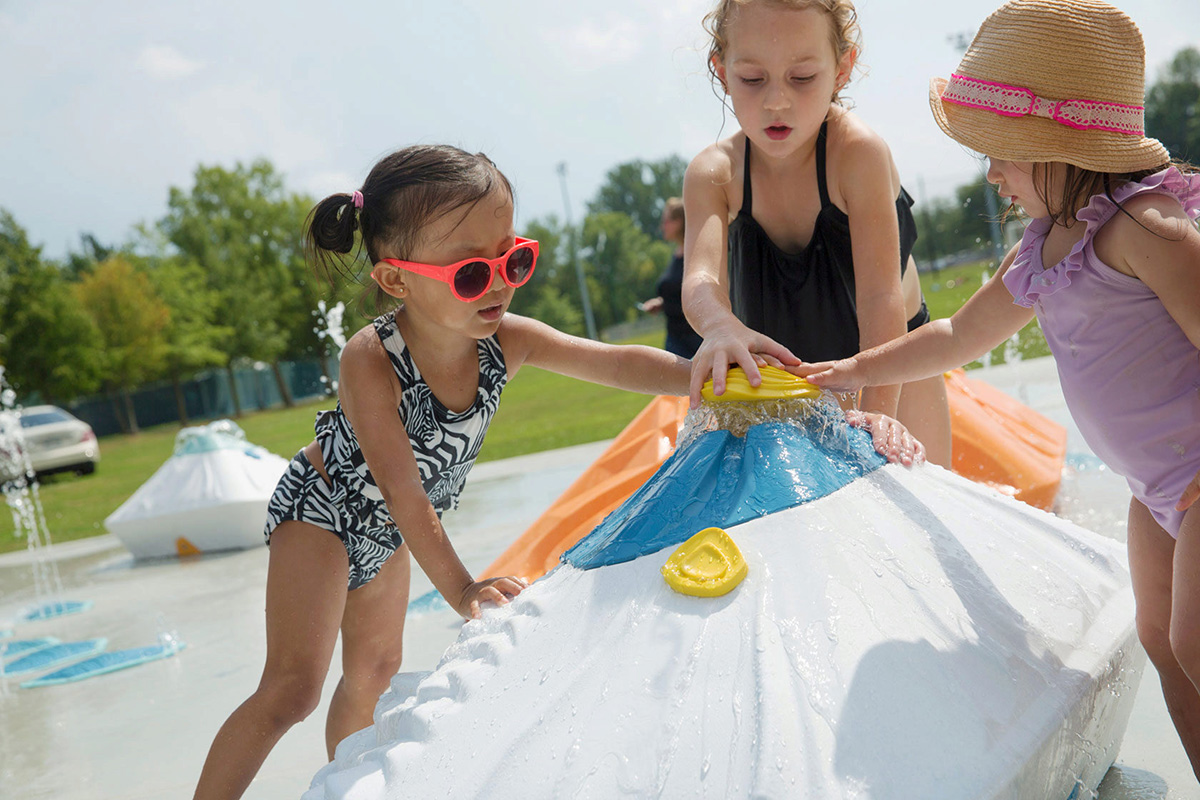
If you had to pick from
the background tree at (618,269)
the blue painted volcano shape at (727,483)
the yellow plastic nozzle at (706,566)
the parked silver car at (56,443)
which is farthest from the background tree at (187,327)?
the yellow plastic nozzle at (706,566)

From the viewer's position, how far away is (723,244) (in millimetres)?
2627

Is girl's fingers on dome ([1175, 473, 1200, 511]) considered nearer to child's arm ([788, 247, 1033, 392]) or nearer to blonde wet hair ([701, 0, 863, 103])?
child's arm ([788, 247, 1033, 392])

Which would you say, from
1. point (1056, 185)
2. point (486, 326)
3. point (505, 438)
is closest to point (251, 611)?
point (486, 326)

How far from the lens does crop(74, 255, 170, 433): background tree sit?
106 ft

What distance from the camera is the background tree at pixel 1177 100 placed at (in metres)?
35.1

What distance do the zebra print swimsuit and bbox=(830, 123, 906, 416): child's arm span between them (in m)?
0.89

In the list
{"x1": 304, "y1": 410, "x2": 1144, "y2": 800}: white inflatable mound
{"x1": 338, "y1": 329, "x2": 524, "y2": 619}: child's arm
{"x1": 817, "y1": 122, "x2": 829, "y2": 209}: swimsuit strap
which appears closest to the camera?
{"x1": 304, "y1": 410, "x2": 1144, "y2": 800}: white inflatable mound

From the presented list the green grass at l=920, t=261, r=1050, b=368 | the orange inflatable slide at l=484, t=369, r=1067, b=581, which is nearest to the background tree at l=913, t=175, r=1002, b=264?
the green grass at l=920, t=261, r=1050, b=368

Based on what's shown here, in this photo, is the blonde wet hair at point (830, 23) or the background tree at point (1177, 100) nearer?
the blonde wet hair at point (830, 23)

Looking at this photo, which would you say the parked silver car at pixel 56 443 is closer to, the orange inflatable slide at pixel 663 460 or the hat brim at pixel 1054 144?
the orange inflatable slide at pixel 663 460

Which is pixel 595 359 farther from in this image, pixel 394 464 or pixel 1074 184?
pixel 1074 184

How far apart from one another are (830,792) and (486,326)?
50.4 inches

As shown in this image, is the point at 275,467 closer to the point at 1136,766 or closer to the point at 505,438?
the point at 505,438

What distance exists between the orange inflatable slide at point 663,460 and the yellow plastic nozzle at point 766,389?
74.5 inches
